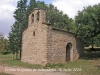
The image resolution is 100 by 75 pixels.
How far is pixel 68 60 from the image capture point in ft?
65.2

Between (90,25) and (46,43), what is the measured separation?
603 cm

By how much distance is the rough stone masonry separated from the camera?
1759 centimetres

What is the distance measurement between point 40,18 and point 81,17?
566cm

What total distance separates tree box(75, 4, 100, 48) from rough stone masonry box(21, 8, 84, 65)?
1.40 m


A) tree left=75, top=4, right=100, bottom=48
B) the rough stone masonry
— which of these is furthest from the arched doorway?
tree left=75, top=4, right=100, bottom=48

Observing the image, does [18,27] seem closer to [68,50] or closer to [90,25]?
[68,50]

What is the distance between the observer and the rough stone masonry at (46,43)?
57.7ft

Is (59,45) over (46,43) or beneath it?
beneath

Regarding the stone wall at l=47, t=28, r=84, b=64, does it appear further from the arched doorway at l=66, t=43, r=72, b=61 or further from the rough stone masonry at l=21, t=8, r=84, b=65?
the arched doorway at l=66, t=43, r=72, b=61

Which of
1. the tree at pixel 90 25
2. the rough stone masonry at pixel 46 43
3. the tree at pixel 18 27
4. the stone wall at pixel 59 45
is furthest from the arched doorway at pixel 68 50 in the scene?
the tree at pixel 18 27

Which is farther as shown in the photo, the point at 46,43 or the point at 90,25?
the point at 90,25

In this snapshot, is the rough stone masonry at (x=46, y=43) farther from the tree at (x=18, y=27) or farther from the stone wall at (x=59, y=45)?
the tree at (x=18, y=27)

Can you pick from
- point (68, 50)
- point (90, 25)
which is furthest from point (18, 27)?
point (90, 25)

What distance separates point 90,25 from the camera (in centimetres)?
1948
